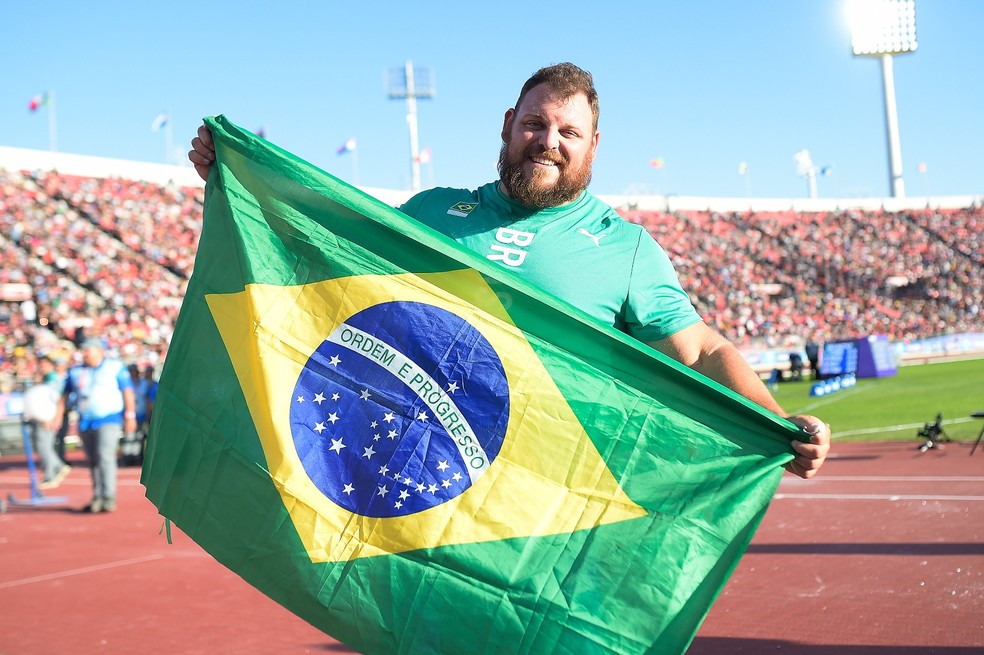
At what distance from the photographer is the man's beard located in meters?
2.69

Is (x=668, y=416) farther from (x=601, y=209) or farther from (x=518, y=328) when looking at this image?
(x=601, y=209)

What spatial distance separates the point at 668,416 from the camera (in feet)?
8.41

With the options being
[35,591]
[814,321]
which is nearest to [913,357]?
[814,321]

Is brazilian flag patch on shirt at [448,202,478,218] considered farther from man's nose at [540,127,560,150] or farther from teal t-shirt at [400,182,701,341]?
man's nose at [540,127,560,150]

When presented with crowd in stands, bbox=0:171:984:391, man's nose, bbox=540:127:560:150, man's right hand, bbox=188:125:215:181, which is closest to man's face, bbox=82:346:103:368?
man's right hand, bbox=188:125:215:181

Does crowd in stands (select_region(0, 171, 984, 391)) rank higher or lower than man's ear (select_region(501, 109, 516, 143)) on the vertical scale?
higher

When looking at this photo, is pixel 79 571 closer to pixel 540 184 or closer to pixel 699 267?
pixel 540 184

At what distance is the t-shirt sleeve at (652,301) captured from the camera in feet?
8.81

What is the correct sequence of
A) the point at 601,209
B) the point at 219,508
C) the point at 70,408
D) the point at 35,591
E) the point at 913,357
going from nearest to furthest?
the point at 219,508 → the point at 601,209 → the point at 35,591 → the point at 70,408 → the point at 913,357

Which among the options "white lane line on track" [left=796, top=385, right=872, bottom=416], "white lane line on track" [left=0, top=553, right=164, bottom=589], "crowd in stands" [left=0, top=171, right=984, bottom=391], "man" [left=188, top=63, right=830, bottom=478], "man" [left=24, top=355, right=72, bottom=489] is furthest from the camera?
"crowd in stands" [left=0, top=171, right=984, bottom=391]

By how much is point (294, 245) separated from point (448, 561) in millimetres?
1044

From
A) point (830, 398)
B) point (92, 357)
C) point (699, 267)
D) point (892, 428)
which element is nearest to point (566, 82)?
point (92, 357)

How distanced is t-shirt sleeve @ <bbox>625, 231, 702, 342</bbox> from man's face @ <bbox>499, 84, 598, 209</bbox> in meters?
0.28

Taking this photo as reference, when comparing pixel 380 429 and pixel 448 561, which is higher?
pixel 380 429
